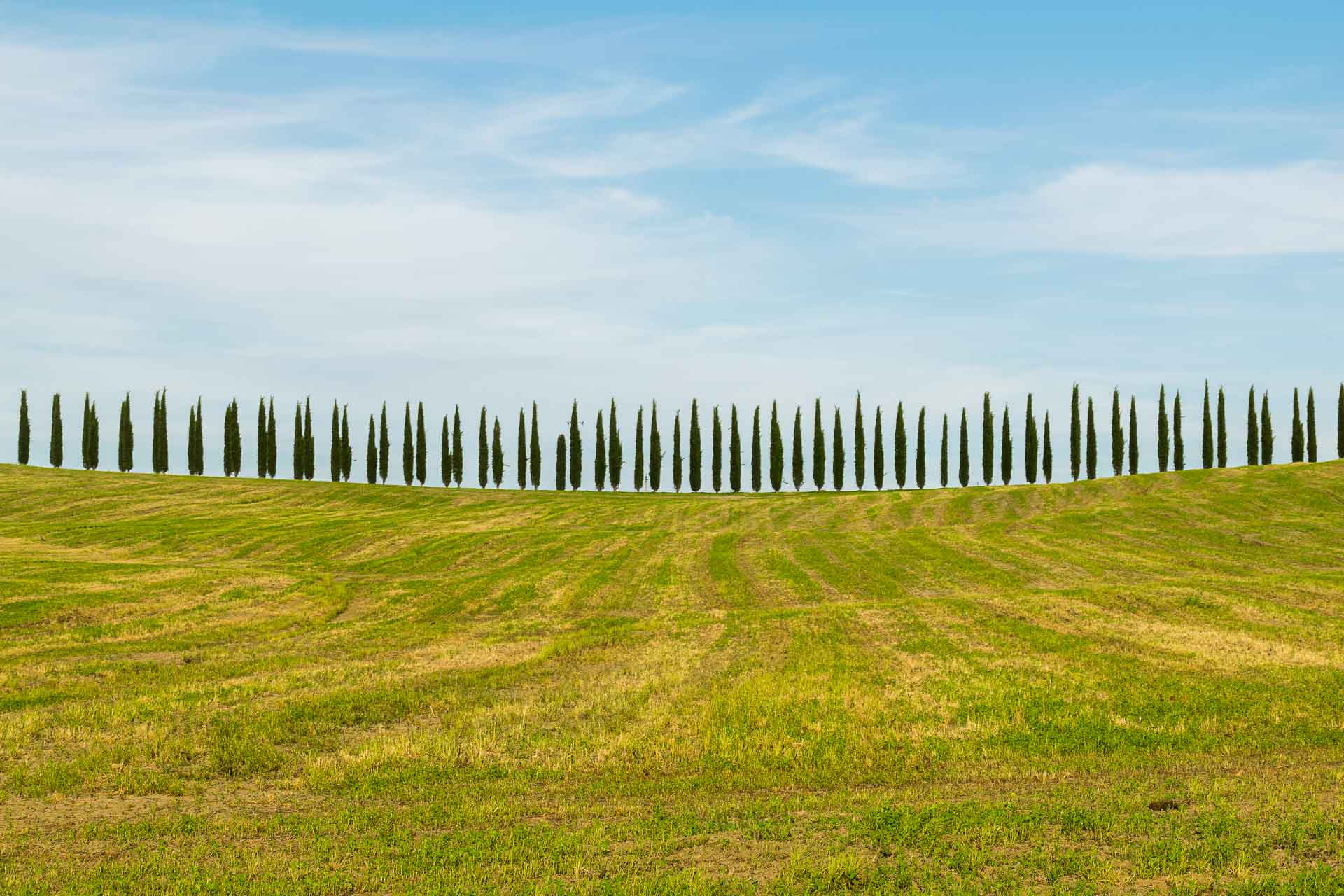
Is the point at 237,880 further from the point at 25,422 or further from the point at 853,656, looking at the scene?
the point at 25,422

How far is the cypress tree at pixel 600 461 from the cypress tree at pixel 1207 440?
3100 inches

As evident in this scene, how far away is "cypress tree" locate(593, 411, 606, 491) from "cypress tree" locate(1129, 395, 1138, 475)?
7038 centimetres

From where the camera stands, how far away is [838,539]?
59.6 metres

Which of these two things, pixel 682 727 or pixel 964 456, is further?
pixel 964 456

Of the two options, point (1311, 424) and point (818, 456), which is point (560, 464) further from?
point (1311, 424)

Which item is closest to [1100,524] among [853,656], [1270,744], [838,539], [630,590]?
[838,539]

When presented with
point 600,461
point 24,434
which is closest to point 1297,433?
point 600,461

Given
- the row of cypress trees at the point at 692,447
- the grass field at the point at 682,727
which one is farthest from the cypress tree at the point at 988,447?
the grass field at the point at 682,727

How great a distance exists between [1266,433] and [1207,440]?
775 centimetres

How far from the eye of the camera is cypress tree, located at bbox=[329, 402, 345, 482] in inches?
5364

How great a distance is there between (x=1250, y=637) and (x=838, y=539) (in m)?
32.4

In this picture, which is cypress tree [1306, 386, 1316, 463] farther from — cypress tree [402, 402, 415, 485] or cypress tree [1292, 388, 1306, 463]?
cypress tree [402, 402, 415, 485]

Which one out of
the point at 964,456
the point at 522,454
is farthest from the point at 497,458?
the point at 964,456

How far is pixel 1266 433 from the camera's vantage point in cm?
12300
